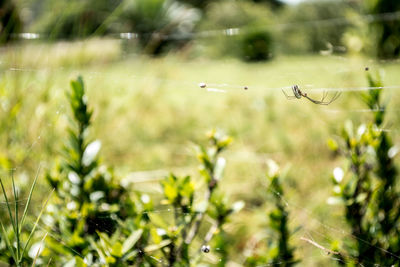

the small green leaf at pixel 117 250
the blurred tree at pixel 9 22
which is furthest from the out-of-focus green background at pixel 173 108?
the small green leaf at pixel 117 250

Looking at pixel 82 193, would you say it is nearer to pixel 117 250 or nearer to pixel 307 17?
pixel 117 250

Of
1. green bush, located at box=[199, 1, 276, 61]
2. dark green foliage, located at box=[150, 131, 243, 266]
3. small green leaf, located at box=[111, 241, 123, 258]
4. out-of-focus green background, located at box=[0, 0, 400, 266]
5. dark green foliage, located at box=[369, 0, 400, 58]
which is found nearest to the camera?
small green leaf, located at box=[111, 241, 123, 258]

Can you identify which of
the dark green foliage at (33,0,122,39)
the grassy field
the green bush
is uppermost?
the dark green foliage at (33,0,122,39)

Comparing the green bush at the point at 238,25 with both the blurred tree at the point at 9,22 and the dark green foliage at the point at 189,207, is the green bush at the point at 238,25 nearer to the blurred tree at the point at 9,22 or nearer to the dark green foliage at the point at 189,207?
the blurred tree at the point at 9,22

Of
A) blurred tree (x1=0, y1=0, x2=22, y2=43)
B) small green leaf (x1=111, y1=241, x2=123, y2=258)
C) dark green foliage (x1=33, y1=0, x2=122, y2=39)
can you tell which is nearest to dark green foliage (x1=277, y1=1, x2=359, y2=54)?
dark green foliage (x1=33, y1=0, x2=122, y2=39)

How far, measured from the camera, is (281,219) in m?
0.80

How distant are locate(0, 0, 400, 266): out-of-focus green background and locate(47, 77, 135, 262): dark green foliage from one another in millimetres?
49

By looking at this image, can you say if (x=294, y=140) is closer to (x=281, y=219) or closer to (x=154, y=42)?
(x=154, y=42)

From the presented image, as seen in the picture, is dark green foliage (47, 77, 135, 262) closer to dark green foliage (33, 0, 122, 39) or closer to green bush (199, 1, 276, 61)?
dark green foliage (33, 0, 122, 39)

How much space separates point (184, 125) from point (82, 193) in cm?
181

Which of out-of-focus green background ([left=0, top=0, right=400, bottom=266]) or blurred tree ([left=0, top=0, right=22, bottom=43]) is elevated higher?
blurred tree ([left=0, top=0, right=22, bottom=43])

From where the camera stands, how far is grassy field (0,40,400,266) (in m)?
1.15

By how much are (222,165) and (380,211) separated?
1.31ft

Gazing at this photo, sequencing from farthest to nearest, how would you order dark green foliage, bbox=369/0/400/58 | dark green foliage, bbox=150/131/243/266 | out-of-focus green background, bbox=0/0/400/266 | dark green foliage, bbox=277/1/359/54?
dark green foliage, bbox=277/1/359/54, dark green foliage, bbox=369/0/400/58, out-of-focus green background, bbox=0/0/400/266, dark green foliage, bbox=150/131/243/266
